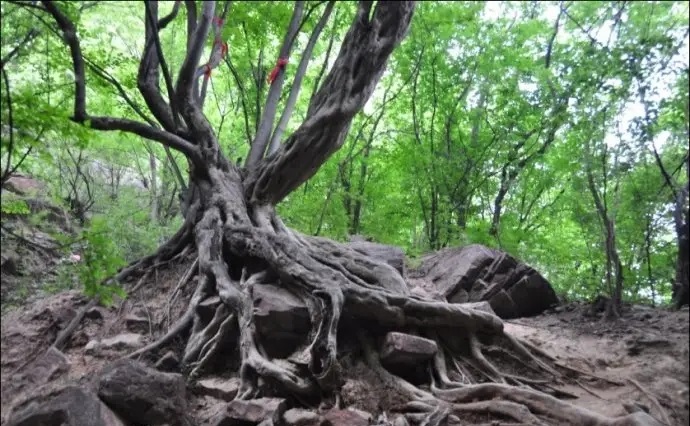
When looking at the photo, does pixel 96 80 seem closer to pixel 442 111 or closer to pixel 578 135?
pixel 578 135

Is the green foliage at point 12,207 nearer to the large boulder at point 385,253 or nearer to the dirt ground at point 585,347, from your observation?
the dirt ground at point 585,347

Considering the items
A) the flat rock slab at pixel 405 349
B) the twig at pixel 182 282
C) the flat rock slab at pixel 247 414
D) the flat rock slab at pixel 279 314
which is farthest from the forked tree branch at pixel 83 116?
the flat rock slab at pixel 405 349

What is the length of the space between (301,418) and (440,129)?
30.6ft

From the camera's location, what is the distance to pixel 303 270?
530cm

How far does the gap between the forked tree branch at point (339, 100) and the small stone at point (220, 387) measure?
2911 millimetres

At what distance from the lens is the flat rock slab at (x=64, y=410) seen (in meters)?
2.96

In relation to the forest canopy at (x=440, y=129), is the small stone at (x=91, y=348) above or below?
below

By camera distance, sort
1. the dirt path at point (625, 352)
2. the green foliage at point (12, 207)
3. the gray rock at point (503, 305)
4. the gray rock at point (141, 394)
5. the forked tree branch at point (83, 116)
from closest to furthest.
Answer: the dirt path at point (625, 352) → the green foliage at point (12, 207) → the gray rock at point (141, 394) → the forked tree branch at point (83, 116) → the gray rock at point (503, 305)

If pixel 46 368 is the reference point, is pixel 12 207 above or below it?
above

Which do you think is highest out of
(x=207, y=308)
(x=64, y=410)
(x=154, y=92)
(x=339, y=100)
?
(x=339, y=100)

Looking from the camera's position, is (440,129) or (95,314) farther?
(440,129)

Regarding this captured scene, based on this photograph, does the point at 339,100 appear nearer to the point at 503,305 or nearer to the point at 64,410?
the point at 64,410

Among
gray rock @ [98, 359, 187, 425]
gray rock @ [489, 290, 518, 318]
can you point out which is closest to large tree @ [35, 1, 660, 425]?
gray rock @ [98, 359, 187, 425]

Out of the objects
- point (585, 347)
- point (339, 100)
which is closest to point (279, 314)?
point (339, 100)
